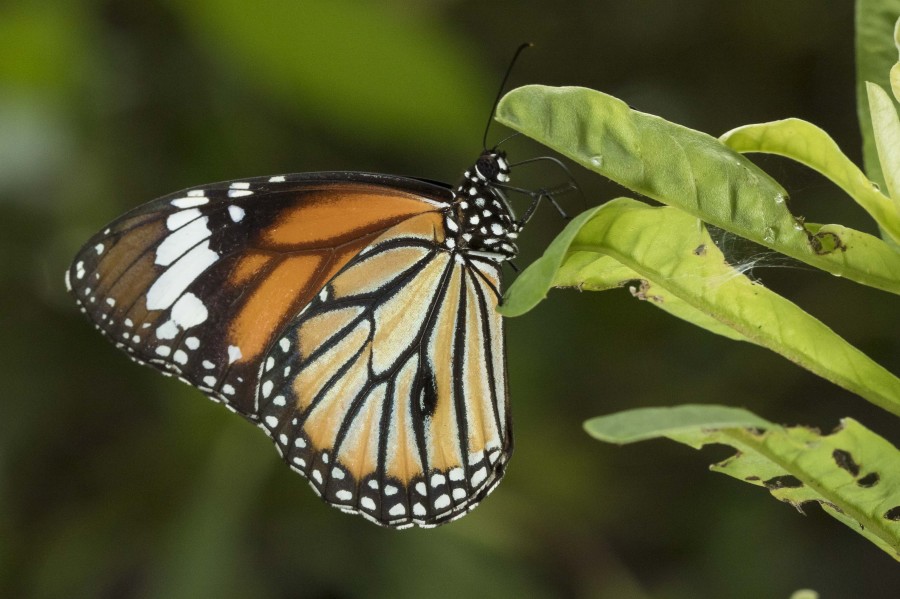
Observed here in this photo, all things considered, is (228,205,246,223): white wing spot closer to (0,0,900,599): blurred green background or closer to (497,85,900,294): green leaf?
(0,0,900,599): blurred green background

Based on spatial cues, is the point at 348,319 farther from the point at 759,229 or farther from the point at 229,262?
the point at 759,229

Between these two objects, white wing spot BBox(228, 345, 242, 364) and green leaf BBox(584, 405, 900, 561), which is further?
white wing spot BBox(228, 345, 242, 364)

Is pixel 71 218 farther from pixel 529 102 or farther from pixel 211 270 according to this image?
pixel 529 102

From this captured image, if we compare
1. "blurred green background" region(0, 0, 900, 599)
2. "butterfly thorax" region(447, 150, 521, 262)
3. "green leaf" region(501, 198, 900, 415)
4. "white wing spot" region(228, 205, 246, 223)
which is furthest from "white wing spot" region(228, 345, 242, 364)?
"green leaf" region(501, 198, 900, 415)

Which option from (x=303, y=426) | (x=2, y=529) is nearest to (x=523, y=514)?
(x=303, y=426)

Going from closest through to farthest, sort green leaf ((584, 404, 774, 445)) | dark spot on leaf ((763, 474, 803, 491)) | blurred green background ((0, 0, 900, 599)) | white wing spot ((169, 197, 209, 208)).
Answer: green leaf ((584, 404, 774, 445)) < dark spot on leaf ((763, 474, 803, 491)) < white wing spot ((169, 197, 209, 208)) < blurred green background ((0, 0, 900, 599))

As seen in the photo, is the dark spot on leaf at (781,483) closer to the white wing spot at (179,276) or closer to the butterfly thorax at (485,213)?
the butterfly thorax at (485,213)
